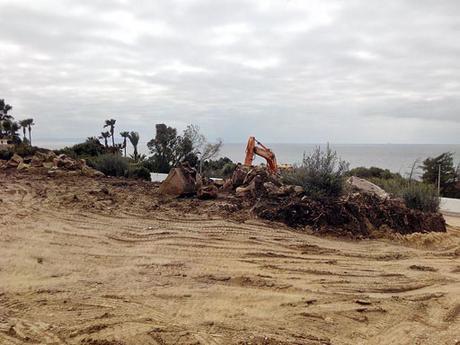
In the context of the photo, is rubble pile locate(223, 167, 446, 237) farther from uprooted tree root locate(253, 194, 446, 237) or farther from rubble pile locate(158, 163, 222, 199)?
rubble pile locate(158, 163, 222, 199)

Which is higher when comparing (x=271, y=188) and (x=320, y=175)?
(x=320, y=175)

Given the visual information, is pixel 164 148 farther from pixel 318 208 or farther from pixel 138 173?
pixel 318 208

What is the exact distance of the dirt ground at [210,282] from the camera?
16.5 ft

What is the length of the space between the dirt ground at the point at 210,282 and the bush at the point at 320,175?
2.58 meters

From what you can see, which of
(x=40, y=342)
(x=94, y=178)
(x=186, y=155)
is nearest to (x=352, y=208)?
(x=40, y=342)

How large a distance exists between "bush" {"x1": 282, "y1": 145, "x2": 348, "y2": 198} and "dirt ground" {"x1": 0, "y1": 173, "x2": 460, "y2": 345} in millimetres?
2578

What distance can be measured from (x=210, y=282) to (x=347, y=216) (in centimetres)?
469

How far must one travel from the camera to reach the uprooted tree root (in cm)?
1018

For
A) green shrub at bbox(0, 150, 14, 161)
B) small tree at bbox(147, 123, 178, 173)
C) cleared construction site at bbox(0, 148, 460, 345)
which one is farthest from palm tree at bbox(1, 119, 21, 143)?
cleared construction site at bbox(0, 148, 460, 345)

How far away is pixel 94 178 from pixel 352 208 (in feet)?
33.0

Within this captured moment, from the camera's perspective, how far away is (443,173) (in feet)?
100.0

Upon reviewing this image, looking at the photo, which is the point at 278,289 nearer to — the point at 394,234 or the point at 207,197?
the point at 394,234

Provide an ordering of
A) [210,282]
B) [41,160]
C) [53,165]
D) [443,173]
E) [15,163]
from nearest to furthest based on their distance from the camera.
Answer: [210,282], [53,165], [41,160], [15,163], [443,173]

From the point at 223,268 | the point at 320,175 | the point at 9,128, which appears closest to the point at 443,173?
the point at 320,175
